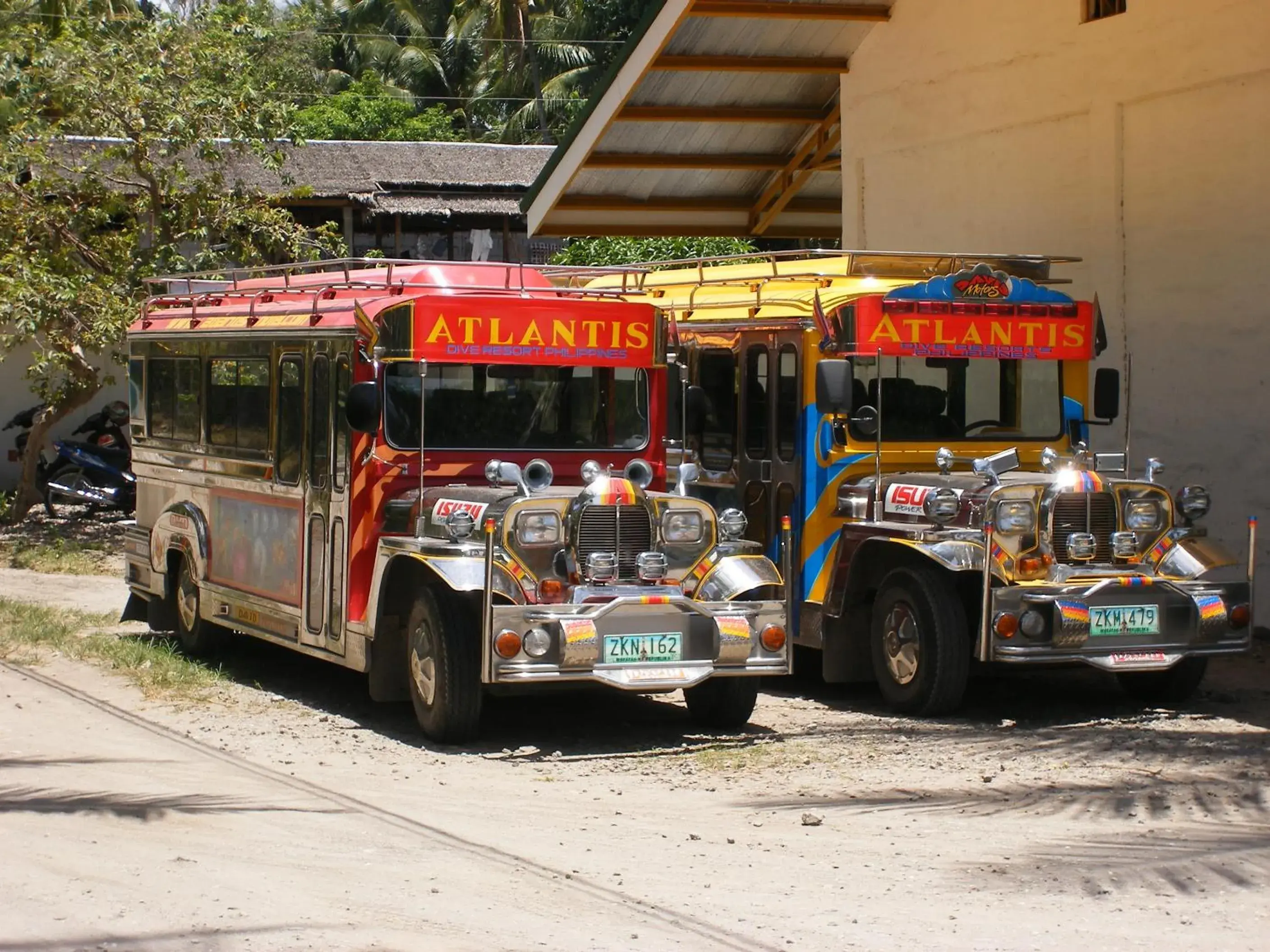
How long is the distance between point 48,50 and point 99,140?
2.53 meters

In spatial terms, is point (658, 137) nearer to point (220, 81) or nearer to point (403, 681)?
point (220, 81)

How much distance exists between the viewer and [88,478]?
68.4ft

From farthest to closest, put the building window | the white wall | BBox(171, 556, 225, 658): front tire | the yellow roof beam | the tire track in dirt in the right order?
1. the white wall
2. the yellow roof beam
3. the building window
4. BBox(171, 556, 225, 658): front tire
5. the tire track in dirt

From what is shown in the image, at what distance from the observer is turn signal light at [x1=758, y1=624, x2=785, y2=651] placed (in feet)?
30.5

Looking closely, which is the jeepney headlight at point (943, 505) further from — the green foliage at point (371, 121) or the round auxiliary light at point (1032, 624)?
the green foliage at point (371, 121)

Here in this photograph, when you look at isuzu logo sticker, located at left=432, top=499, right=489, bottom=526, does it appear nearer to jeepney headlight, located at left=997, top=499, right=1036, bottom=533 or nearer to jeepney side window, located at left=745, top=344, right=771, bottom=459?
jeepney side window, located at left=745, top=344, right=771, bottom=459

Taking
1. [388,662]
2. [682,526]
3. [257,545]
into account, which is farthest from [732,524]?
[257,545]

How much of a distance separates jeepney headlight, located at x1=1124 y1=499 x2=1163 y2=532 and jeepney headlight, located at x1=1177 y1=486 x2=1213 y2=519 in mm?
186

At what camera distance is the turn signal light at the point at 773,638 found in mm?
9297

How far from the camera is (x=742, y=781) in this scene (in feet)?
28.0

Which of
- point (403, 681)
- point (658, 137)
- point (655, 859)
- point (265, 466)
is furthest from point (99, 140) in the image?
point (655, 859)

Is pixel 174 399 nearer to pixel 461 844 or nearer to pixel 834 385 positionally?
pixel 834 385

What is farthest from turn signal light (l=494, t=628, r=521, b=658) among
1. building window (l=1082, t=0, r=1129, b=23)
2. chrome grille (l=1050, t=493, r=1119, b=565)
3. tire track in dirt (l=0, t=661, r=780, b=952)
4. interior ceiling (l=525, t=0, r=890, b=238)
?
building window (l=1082, t=0, r=1129, b=23)

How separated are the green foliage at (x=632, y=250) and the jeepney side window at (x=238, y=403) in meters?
13.9
